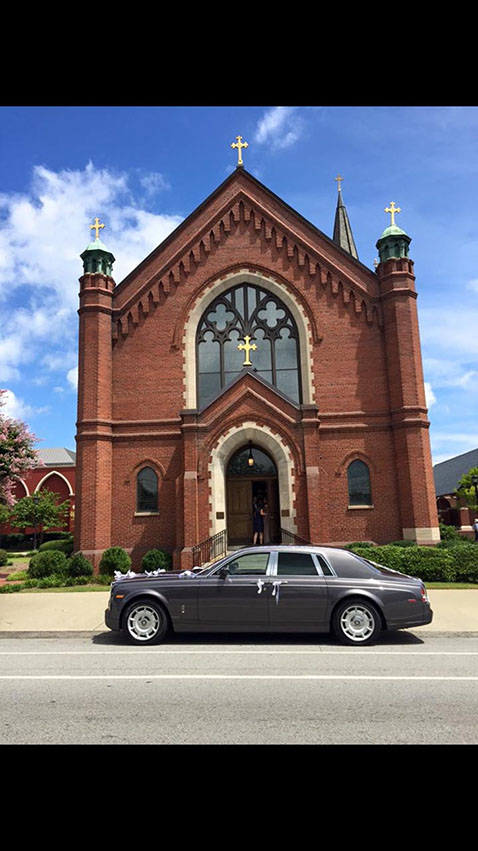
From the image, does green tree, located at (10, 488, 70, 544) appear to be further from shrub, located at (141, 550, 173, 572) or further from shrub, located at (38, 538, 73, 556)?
shrub, located at (141, 550, 173, 572)

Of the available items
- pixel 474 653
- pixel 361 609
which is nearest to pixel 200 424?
pixel 361 609

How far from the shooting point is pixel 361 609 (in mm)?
8547

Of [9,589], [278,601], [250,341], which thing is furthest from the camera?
[250,341]

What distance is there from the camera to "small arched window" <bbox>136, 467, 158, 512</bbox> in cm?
1925

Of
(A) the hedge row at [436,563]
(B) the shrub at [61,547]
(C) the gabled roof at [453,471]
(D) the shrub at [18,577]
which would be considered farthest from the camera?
(C) the gabled roof at [453,471]

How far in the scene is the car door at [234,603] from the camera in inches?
334

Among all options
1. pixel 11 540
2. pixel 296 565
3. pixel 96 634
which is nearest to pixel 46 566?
pixel 96 634

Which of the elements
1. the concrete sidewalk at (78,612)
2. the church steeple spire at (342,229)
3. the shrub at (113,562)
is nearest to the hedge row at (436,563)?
the concrete sidewalk at (78,612)

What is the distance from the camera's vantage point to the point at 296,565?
29.1 feet

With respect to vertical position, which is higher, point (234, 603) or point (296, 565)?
point (296, 565)

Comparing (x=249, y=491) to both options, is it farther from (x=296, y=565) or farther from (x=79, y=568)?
(x=296, y=565)

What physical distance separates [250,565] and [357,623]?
185 centimetres

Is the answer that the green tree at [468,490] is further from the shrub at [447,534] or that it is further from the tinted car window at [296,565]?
the tinted car window at [296,565]

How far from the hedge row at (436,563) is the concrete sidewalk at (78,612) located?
1.41 m
